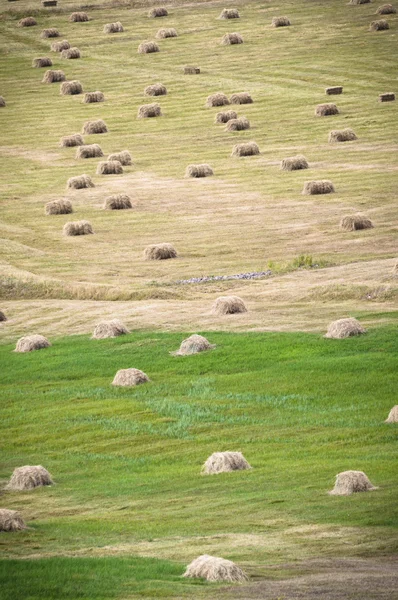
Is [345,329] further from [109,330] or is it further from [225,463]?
[225,463]

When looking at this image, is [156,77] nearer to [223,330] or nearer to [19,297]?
[19,297]

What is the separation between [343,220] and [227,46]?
45933mm

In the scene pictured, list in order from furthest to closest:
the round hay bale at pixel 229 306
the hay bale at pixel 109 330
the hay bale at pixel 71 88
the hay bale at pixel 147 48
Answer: the hay bale at pixel 147 48, the hay bale at pixel 71 88, the round hay bale at pixel 229 306, the hay bale at pixel 109 330

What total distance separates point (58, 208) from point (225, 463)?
4511 centimetres

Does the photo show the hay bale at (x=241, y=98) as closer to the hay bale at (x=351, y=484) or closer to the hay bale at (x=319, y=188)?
the hay bale at (x=319, y=188)

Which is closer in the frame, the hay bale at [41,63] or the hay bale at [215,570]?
the hay bale at [215,570]

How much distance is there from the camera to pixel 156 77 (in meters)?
109

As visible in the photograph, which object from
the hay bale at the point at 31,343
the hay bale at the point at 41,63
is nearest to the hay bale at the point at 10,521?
the hay bale at the point at 31,343

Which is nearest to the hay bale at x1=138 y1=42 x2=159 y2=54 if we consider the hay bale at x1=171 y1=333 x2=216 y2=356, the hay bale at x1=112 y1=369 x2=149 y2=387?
the hay bale at x1=171 y1=333 x2=216 y2=356

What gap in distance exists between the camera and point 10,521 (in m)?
31.8

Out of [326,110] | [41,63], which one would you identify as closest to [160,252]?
[326,110]

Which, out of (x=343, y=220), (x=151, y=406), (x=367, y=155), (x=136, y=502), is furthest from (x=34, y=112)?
(x=136, y=502)

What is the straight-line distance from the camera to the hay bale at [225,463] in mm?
37094

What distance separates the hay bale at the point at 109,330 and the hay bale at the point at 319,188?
2671 centimetres
